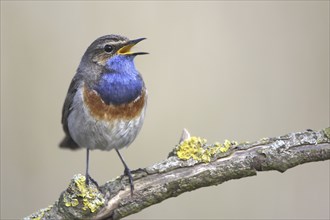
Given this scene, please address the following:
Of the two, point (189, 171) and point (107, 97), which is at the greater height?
point (107, 97)

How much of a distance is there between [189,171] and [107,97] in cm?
113

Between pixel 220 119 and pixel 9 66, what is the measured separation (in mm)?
2524

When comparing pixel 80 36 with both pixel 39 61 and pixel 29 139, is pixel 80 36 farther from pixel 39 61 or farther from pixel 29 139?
pixel 29 139

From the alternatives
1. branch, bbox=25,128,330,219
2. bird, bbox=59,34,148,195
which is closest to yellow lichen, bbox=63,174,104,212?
branch, bbox=25,128,330,219

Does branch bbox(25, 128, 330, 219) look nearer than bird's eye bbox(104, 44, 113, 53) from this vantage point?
Yes

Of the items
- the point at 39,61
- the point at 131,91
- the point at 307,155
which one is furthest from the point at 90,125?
the point at 39,61

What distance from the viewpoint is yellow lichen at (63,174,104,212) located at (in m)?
4.98

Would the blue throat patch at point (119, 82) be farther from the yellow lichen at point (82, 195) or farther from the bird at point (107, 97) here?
the yellow lichen at point (82, 195)

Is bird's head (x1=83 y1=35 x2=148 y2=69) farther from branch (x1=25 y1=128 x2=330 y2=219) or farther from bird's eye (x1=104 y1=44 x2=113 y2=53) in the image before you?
branch (x1=25 y1=128 x2=330 y2=219)

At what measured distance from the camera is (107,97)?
5859 millimetres

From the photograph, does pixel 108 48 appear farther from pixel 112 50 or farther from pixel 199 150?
pixel 199 150

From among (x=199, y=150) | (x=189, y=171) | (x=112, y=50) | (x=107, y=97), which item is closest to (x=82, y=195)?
(x=189, y=171)

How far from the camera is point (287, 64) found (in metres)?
8.01

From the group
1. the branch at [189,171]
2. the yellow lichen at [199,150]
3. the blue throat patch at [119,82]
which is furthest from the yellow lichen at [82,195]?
the blue throat patch at [119,82]
